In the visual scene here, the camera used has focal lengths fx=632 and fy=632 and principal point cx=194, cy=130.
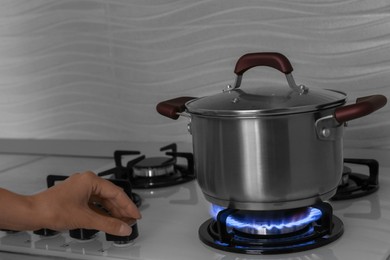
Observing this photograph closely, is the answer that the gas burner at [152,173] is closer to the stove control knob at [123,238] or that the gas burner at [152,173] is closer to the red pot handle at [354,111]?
the stove control knob at [123,238]

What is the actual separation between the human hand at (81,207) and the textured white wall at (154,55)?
60 cm

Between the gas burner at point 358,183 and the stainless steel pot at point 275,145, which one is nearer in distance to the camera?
the stainless steel pot at point 275,145

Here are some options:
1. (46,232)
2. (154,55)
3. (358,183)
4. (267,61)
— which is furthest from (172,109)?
(154,55)

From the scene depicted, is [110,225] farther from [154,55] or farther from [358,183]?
[154,55]

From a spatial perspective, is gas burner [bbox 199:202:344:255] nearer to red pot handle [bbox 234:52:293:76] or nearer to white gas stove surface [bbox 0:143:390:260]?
white gas stove surface [bbox 0:143:390:260]

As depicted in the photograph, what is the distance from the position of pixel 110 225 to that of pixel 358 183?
52cm

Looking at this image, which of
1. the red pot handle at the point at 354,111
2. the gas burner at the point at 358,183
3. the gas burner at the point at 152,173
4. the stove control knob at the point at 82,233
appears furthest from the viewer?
the gas burner at the point at 152,173

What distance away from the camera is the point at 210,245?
0.95 meters

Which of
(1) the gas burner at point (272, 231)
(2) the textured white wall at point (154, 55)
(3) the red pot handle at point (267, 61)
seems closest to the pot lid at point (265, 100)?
(3) the red pot handle at point (267, 61)

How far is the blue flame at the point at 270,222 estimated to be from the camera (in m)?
0.95

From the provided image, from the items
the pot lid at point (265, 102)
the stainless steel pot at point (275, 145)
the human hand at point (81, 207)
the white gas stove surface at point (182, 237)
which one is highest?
the pot lid at point (265, 102)

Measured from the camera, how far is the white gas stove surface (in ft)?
3.00

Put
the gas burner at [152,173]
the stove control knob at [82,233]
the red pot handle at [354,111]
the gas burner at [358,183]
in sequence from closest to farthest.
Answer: the red pot handle at [354,111] < the stove control knob at [82,233] < the gas burner at [358,183] < the gas burner at [152,173]

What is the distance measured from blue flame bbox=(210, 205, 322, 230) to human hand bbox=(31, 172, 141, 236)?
0.50 feet
